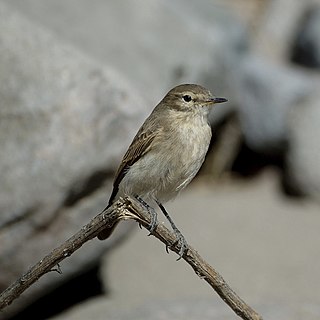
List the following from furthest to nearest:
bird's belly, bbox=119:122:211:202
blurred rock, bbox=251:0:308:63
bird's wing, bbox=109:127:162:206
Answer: blurred rock, bbox=251:0:308:63 < bird's wing, bbox=109:127:162:206 < bird's belly, bbox=119:122:211:202

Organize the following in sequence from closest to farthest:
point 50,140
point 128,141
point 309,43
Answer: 1. point 50,140
2. point 128,141
3. point 309,43

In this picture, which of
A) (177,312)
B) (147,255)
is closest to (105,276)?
(147,255)

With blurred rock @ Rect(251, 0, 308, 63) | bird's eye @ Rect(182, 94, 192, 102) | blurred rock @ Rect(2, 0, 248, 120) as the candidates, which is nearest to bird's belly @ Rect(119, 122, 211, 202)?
bird's eye @ Rect(182, 94, 192, 102)

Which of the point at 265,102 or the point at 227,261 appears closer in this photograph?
the point at 227,261

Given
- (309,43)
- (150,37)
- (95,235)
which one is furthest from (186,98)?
(309,43)

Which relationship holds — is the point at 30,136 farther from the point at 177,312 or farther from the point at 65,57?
the point at 177,312

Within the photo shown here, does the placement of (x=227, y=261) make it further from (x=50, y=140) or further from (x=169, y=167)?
(x=169, y=167)

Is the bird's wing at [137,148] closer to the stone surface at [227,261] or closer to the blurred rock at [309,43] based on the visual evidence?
the stone surface at [227,261]

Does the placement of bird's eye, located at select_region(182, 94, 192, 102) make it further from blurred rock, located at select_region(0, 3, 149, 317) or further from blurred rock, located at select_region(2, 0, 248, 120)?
blurred rock, located at select_region(2, 0, 248, 120)
